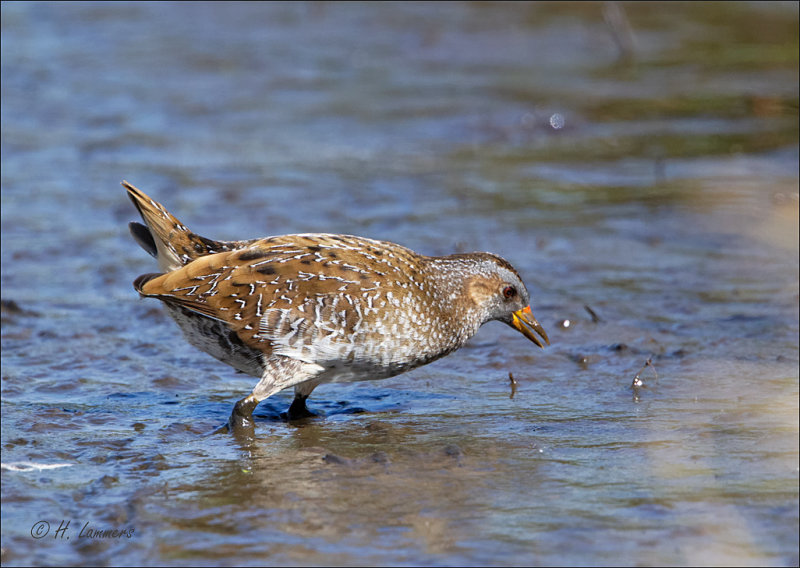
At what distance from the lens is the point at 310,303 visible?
6.26 metres

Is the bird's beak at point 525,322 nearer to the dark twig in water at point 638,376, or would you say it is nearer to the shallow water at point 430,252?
the shallow water at point 430,252

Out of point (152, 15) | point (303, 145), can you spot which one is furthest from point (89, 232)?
point (152, 15)

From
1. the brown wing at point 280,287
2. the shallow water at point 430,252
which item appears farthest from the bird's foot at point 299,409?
the brown wing at point 280,287

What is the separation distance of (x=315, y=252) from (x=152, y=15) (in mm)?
13923

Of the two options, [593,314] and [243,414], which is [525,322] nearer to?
[593,314]

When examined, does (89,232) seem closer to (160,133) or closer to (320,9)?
(160,133)

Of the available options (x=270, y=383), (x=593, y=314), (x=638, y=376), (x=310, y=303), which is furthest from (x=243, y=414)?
(x=593, y=314)

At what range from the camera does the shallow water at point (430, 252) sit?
4.97 meters

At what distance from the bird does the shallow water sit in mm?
378

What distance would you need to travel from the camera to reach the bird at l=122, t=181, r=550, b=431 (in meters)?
6.25

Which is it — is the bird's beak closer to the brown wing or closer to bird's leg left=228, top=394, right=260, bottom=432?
the brown wing

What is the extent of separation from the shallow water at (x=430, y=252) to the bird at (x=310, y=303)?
378 mm

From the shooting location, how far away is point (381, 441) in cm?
611

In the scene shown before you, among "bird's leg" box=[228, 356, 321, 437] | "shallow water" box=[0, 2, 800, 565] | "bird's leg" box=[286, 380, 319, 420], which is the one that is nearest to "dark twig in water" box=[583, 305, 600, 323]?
"shallow water" box=[0, 2, 800, 565]
